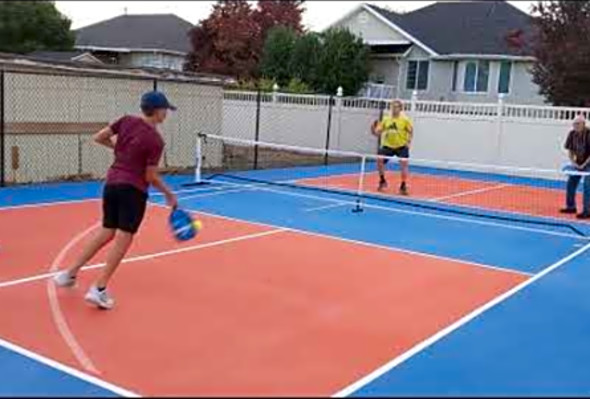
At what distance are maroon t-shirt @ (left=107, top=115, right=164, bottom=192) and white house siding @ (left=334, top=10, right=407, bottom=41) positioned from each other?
108 feet

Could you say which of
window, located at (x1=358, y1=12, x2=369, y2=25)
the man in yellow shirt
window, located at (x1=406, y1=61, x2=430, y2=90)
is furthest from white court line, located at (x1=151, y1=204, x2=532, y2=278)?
window, located at (x1=358, y1=12, x2=369, y2=25)

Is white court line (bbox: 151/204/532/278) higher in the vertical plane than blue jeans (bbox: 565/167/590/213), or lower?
lower

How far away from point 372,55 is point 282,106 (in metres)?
14.3

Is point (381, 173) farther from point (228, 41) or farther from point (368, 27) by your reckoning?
point (228, 41)

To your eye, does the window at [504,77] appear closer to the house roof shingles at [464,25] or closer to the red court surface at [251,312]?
the house roof shingles at [464,25]

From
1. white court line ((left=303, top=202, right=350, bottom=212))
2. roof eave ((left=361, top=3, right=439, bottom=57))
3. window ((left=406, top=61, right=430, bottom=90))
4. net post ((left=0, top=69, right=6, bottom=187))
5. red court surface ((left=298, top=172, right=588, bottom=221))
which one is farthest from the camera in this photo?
window ((left=406, top=61, right=430, bottom=90))

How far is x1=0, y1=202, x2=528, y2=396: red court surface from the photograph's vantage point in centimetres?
510

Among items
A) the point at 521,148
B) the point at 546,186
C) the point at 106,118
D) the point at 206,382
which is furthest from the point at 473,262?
the point at 521,148

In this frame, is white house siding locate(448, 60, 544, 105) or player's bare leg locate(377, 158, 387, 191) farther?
white house siding locate(448, 60, 544, 105)

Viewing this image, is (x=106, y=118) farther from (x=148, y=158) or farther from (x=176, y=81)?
(x=148, y=158)

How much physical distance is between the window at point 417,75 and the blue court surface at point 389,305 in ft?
81.5

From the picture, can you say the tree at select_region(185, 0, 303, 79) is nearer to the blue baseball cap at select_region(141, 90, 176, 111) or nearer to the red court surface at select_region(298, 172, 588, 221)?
the red court surface at select_region(298, 172, 588, 221)

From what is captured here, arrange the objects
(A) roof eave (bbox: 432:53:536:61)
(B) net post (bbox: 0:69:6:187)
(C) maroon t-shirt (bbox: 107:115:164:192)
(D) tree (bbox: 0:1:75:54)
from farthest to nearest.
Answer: (D) tree (bbox: 0:1:75:54), (A) roof eave (bbox: 432:53:536:61), (B) net post (bbox: 0:69:6:187), (C) maroon t-shirt (bbox: 107:115:164:192)

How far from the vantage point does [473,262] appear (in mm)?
9180
